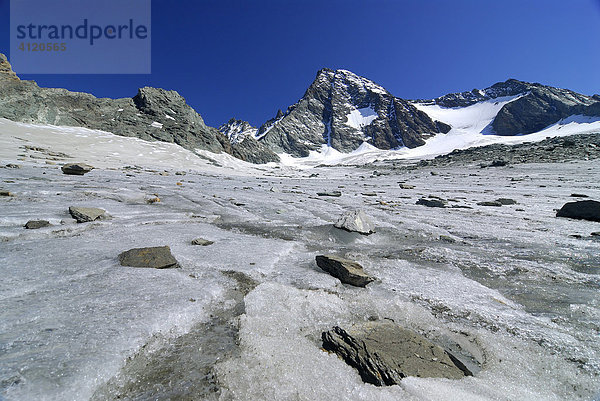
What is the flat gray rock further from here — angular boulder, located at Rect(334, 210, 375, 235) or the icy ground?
angular boulder, located at Rect(334, 210, 375, 235)

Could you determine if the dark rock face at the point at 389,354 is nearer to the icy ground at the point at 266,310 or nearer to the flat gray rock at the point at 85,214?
the icy ground at the point at 266,310

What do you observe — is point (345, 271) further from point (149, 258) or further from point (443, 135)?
point (443, 135)

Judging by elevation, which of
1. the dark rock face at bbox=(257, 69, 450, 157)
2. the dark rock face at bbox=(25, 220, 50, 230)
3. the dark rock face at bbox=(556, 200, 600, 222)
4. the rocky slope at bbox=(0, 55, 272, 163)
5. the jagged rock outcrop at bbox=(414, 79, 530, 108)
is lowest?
the dark rock face at bbox=(25, 220, 50, 230)

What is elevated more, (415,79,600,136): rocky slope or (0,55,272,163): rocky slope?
(415,79,600,136): rocky slope

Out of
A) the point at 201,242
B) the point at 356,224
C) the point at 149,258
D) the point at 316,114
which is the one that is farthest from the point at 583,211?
the point at 316,114

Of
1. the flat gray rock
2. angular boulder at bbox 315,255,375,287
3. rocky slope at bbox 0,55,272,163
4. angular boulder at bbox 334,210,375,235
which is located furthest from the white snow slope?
angular boulder at bbox 315,255,375,287

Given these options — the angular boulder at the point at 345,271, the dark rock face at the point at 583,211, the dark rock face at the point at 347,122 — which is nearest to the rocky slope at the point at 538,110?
the dark rock face at the point at 347,122

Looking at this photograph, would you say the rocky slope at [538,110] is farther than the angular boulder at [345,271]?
Yes

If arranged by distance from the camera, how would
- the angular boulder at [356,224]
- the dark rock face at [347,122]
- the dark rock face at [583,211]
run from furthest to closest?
the dark rock face at [347,122] → the dark rock face at [583,211] → the angular boulder at [356,224]

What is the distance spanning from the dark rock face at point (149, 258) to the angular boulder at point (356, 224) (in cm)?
341

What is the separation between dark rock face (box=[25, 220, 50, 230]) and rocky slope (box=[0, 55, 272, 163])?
51072 millimetres

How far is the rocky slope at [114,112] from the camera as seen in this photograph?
4094 centimetres

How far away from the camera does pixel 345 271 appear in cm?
311

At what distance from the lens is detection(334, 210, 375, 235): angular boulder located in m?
5.34
